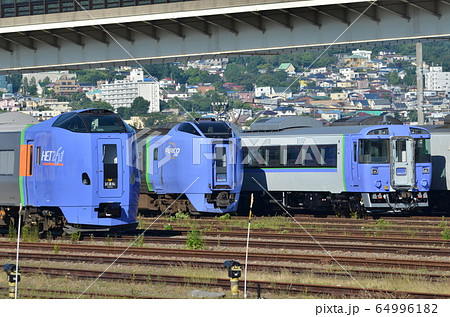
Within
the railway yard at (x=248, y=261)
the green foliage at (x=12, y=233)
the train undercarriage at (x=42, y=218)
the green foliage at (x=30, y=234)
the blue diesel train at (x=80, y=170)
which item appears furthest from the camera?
the green foliage at (x=12, y=233)

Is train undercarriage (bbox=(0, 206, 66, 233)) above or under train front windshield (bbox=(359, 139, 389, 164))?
under

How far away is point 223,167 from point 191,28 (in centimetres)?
1283

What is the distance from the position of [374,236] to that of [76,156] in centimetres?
828

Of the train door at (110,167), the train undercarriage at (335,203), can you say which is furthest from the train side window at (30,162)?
the train undercarriage at (335,203)

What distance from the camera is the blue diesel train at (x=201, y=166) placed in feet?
88.1

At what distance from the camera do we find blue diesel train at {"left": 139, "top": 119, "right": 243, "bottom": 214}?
26859mm

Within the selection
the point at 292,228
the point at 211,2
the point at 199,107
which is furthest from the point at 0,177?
the point at 199,107

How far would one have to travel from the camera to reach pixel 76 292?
597 inches

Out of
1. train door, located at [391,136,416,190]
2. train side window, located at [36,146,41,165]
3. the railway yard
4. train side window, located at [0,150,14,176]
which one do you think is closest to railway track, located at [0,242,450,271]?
the railway yard

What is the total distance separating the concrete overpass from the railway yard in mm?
10078

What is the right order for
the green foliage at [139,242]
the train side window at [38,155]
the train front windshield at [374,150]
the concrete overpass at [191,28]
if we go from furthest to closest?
the concrete overpass at [191,28] → the train front windshield at [374,150] → the train side window at [38,155] → the green foliage at [139,242]

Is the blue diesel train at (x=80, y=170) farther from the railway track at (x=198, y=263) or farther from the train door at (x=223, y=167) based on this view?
the train door at (x=223, y=167)

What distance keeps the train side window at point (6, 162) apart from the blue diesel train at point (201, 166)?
641 cm

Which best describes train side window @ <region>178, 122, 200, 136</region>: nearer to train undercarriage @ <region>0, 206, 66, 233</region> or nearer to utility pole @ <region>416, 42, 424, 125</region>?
train undercarriage @ <region>0, 206, 66, 233</region>
